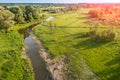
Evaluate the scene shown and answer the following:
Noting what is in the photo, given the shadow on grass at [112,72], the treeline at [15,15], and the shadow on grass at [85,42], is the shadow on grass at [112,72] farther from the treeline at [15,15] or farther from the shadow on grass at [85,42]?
the treeline at [15,15]

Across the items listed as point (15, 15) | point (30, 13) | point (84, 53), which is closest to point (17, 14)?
point (15, 15)

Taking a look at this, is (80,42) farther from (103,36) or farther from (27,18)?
(27,18)

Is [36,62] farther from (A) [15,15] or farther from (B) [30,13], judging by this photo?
(B) [30,13]

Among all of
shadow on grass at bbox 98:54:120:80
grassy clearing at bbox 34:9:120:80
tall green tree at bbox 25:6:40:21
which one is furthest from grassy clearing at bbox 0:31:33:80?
tall green tree at bbox 25:6:40:21

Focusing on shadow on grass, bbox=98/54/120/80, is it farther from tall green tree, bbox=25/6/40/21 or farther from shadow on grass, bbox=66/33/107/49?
tall green tree, bbox=25/6/40/21

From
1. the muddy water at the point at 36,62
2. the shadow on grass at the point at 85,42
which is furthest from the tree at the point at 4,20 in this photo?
the shadow on grass at the point at 85,42

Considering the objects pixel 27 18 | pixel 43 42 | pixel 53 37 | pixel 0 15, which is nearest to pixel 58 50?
pixel 43 42

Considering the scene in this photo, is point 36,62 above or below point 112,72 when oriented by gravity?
below

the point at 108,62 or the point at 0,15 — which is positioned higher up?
the point at 0,15
